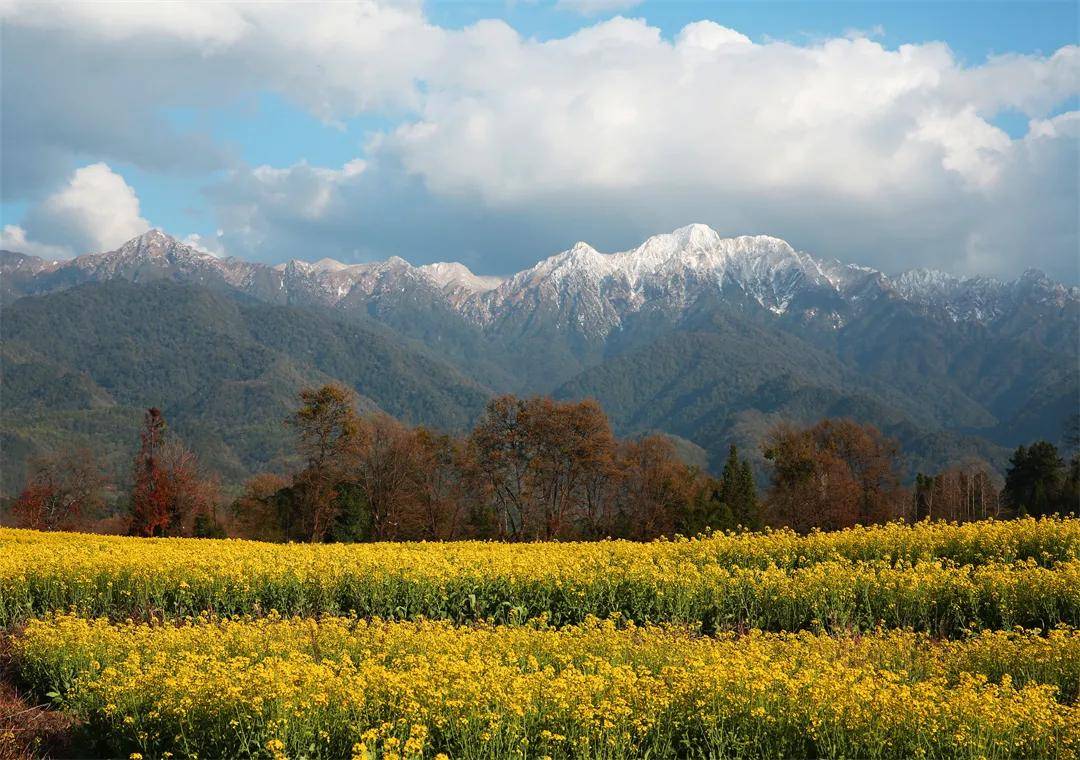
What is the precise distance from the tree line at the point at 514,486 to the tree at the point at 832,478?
14cm

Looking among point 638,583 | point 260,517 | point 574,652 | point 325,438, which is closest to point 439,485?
point 325,438

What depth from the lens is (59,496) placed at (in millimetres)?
72562

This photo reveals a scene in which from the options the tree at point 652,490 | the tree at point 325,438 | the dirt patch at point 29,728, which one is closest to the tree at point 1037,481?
the tree at point 652,490

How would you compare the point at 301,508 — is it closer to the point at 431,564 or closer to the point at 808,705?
the point at 431,564

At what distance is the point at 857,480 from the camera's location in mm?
70875

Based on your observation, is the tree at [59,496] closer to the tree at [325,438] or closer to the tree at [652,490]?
the tree at [325,438]

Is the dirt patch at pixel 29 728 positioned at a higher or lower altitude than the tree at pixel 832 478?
lower

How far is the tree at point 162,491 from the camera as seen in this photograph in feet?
182

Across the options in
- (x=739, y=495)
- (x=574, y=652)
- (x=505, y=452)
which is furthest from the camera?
(x=739, y=495)

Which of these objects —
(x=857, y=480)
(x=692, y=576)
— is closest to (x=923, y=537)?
(x=692, y=576)

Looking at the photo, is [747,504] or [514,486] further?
[514,486]

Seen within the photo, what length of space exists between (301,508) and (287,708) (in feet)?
188

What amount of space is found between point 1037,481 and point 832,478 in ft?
58.4

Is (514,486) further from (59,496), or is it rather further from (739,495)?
(59,496)
